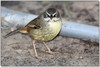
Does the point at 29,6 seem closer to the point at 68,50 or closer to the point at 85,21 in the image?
the point at 85,21

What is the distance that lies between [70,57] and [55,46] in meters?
0.58

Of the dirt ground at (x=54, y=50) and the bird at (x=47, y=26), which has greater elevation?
the bird at (x=47, y=26)

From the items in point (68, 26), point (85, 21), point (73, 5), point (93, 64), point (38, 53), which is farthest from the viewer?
point (73, 5)

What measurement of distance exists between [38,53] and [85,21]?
A: 198cm

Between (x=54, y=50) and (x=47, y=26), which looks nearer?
(x=47, y=26)

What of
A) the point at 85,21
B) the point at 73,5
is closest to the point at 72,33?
the point at 85,21

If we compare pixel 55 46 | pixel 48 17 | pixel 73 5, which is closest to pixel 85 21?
pixel 73 5

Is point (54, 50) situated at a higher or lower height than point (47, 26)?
lower

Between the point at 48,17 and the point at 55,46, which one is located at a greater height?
the point at 48,17

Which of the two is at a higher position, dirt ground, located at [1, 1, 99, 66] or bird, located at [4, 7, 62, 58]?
bird, located at [4, 7, 62, 58]

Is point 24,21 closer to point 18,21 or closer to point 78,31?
point 18,21

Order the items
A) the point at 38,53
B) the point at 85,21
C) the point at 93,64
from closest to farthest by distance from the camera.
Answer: the point at 93,64
the point at 38,53
the point at 85,21

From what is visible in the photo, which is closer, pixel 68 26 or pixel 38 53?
pixel 38 53

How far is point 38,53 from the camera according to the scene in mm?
6434
